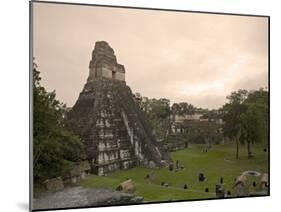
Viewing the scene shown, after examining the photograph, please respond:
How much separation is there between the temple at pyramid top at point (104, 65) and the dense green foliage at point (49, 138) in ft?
1.15

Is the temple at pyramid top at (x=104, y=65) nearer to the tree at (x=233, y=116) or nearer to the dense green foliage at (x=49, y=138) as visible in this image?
the dense green foliage at (x=49, y=138)

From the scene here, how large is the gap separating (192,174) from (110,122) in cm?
78

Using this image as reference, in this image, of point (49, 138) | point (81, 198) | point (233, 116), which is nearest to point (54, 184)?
point (81, 198)

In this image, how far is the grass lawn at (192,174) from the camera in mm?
3566

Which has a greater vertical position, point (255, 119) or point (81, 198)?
point (255, 119)

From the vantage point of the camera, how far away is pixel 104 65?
3512 mm

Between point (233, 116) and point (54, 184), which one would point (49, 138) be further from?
point (233, 116)

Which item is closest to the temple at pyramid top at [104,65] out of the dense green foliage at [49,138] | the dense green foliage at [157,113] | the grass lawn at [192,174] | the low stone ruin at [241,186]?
the dense green foliage at [157,113]

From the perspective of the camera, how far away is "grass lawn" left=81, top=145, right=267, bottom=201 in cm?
357

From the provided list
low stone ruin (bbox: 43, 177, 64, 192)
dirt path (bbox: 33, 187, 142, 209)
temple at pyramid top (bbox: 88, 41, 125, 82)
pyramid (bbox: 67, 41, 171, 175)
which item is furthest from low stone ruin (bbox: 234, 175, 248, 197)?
low stone ruin (bbox: 43, 177, 64, 192)

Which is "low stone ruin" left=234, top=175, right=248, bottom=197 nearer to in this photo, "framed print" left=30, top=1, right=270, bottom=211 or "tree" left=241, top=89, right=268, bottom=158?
"framed print" left=30, top=1, right=270, bottom=211

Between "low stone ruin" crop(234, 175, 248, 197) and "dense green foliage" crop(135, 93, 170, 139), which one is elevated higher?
"dense green foliage" crop(135, 93, 170, 139)

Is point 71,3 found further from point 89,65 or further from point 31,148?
point 31,148

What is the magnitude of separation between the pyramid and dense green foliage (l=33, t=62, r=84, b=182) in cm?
8
